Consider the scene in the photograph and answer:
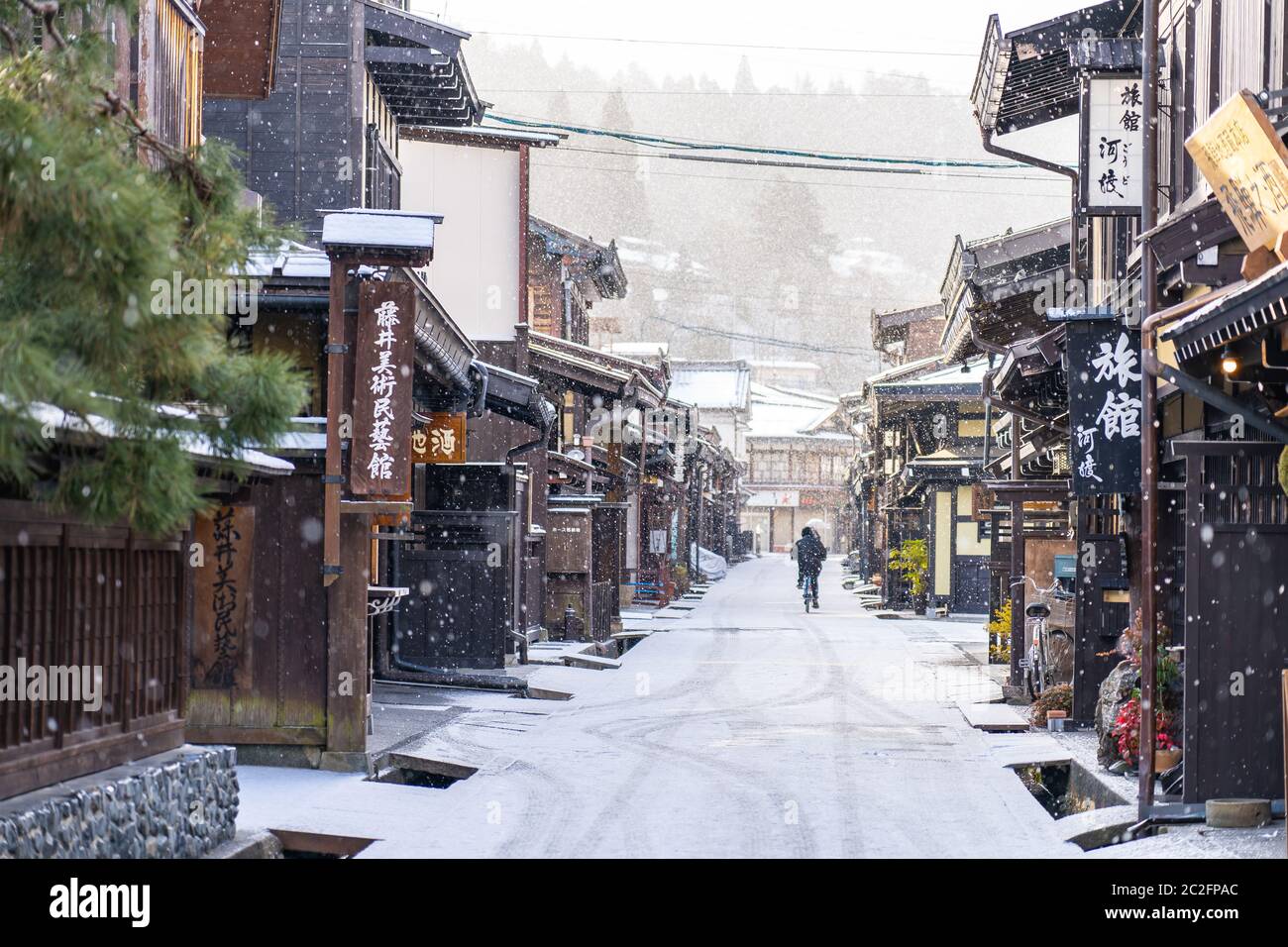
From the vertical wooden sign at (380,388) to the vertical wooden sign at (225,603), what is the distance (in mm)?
1125

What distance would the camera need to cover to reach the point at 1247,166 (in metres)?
8.87

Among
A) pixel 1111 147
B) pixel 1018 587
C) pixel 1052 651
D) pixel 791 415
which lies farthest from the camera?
→ pixel 791 415

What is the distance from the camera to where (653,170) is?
7387 inches

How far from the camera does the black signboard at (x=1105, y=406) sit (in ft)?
40.5

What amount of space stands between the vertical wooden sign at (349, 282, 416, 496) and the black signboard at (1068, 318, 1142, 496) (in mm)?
5505

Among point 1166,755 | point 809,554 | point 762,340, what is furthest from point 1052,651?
point 762,340

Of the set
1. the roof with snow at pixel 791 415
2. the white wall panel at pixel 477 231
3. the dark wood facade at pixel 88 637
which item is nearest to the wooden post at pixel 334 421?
the dark wood facade at pixel 88 637

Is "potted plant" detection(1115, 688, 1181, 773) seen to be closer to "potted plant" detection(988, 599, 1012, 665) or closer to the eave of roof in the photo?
A: the eave of roof

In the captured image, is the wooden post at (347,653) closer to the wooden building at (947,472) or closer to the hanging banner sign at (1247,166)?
the hanging banner sign at (1247,166)

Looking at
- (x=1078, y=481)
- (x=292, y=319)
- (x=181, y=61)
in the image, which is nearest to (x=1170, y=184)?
(x=1078, y=481)

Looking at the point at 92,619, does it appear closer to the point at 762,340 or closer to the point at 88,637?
the point at 88,637

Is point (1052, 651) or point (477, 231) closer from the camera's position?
point (1052, 651)

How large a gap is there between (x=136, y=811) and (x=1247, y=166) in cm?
735

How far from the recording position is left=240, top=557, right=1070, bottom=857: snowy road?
9.94m
